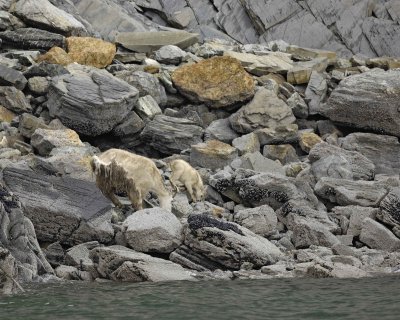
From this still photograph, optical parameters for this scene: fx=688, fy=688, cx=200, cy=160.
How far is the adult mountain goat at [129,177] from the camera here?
20484 mm

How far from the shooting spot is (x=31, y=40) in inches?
1394

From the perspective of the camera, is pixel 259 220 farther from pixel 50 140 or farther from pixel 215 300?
pixel 50 140

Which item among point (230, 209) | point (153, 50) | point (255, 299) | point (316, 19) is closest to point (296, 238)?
point (230, 209)

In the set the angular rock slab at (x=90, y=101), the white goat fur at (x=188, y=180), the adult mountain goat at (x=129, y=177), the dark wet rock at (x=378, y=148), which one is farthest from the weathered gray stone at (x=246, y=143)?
the adult mountain goat at (x=129, y=177)

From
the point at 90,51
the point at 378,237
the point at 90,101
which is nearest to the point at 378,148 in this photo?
the point at 378,237

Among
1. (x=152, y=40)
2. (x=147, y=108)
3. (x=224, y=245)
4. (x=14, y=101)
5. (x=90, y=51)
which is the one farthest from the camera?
(x=152, y=40)

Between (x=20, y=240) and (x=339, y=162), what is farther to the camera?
(x=339, y=162)

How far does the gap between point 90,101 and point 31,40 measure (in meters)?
8.70

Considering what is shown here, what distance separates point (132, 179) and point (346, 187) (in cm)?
757

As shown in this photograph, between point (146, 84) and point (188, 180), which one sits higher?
point (146, 84)

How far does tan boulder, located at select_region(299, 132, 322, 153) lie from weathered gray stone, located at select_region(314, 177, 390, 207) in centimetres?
660

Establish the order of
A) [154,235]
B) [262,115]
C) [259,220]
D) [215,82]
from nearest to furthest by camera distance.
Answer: [154,235] < [259,220] < [262,115] < [215,82]

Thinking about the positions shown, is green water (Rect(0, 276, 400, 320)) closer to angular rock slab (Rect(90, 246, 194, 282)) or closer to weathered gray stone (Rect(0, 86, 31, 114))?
angular rock slab (Rect(90, 246, 194, 282))

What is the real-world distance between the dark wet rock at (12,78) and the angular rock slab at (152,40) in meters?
9.35
